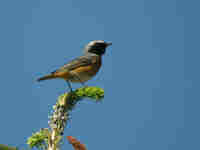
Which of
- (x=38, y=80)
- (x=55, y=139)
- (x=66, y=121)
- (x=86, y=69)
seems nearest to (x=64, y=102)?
(x=66, y=121)

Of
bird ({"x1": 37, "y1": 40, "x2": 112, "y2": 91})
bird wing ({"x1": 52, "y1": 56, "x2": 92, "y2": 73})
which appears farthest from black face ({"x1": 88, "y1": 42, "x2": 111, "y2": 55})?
bird wing ({"x1": 52, "y1": 56, "x2": 92, "y2": 73})

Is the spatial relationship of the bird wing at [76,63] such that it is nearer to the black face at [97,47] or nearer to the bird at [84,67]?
the bird at [84,67]

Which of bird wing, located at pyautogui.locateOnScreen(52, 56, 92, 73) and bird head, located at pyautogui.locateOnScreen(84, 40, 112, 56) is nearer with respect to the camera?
bird wing, located at pyautogui.locateOnScreen(52, 56, 92, 73)

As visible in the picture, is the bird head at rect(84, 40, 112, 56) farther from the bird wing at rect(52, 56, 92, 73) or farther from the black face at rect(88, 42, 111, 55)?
the bird wing at rect(52, 56, 92, 73)

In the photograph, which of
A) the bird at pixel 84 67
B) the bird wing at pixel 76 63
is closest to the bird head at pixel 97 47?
the bird at pixel 84 67

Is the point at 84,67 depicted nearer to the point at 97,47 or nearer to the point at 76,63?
the point at 76,63

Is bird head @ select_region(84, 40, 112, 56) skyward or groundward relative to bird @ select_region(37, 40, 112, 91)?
skyward

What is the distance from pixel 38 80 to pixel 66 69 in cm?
50

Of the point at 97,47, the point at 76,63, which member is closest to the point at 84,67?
the point at 76,63

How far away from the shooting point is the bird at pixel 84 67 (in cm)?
470

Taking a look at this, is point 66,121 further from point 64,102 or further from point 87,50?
point 87,50

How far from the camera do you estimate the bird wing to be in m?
4.70

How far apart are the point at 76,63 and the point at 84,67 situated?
20 centimetres

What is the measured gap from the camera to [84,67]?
5078mm
